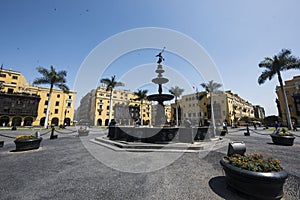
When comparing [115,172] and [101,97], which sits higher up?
[101,97]

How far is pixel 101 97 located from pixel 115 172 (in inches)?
2148

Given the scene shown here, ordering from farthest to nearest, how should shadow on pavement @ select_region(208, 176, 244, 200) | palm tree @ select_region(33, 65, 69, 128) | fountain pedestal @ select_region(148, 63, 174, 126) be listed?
palm tree @ select_region(33, 65, 69, 128) < fountain pedestal @ select_region(148, 63, 174, 126) < shadow on pavement @ select_region(208, 176, 244, 200)

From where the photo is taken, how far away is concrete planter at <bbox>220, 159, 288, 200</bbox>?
101 inches

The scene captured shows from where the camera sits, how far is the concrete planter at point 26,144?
7.16 metres

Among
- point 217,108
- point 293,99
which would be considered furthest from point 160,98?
point 217,108

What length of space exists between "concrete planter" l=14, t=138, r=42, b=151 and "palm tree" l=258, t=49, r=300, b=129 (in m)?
33.4

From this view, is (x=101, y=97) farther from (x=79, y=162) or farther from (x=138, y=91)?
(x=79, y=162)

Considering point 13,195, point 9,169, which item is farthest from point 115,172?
point 9,169

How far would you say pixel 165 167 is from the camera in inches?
184

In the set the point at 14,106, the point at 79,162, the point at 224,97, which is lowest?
the point at 79,162

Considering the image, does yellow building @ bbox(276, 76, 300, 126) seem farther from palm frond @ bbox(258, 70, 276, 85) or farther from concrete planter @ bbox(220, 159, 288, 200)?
concrete planter @ bbox(220, 159, 288, 200)

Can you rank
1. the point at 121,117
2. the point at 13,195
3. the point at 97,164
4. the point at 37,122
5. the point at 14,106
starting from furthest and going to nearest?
1. the point at 121,117
2. the point at 37,122
3. the point at 14,106
4. the point at 97,164
5. the point at 13,195

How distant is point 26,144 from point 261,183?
1064cm

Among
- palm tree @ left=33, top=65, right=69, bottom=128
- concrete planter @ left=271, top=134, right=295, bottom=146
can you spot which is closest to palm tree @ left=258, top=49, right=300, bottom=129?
concrete planter @ left=271, top=134, right=295, bottom=146
